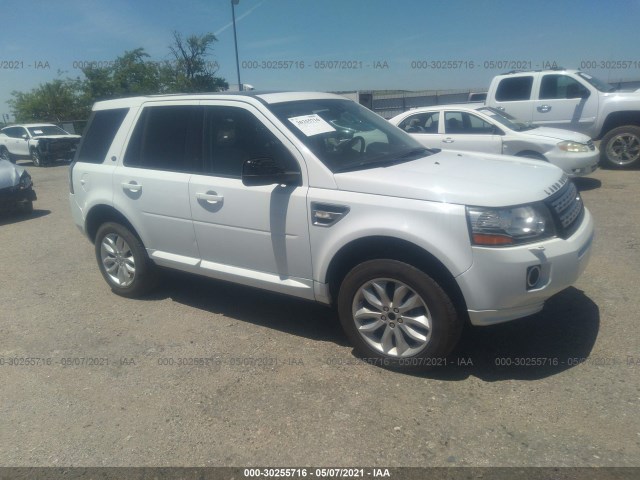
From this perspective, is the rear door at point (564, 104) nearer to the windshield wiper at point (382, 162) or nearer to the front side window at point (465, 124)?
the front side window at point (465, 124)

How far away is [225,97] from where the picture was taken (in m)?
4.26

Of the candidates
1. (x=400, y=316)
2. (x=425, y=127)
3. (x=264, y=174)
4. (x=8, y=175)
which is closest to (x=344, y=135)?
(x=264, y=174)

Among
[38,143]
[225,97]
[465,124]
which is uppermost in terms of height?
[225,97]

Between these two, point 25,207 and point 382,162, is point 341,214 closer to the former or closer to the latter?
point 382,162

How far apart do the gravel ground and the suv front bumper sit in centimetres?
53

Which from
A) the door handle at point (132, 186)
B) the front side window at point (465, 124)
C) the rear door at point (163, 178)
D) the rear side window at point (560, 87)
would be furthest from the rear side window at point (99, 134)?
the rear side window at point (560, 87)

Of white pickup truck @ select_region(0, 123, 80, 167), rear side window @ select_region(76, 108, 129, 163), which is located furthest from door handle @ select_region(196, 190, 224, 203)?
white pickup truck @ select_region(0, 123, 80, 167)

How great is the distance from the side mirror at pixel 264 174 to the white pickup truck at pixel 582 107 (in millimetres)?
9062

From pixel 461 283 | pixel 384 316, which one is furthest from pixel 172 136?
pixel 461 283

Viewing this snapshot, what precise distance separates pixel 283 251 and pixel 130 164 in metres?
1.94

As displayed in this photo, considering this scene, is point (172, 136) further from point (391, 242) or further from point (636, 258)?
point (636, 258)

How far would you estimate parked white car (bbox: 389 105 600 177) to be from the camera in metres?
8.62

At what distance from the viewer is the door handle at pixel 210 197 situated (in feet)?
13.4

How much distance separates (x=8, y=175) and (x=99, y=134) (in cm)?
Result: 560
